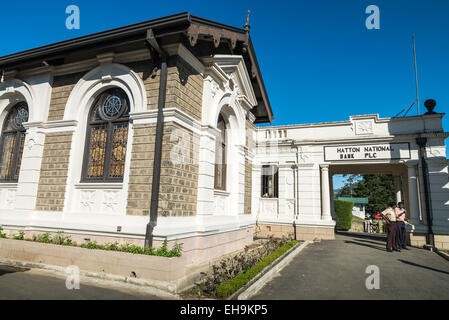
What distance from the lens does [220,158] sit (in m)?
8.98

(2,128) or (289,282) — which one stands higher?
(2,128)

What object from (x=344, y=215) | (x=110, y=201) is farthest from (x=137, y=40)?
(x=344, y=215)

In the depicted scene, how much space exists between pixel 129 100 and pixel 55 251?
394 cm

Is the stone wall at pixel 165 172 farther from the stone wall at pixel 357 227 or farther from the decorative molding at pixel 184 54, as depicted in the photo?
the stone wall at pixel 357 227

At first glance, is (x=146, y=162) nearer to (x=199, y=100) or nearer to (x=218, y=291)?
(x=199, y=100)

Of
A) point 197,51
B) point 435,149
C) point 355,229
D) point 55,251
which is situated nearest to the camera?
point 55,251

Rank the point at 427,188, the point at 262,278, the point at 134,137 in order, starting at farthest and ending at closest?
the point at 427,188
the point at 134,137
the point at 262,278

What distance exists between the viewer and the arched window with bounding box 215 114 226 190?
8796mm

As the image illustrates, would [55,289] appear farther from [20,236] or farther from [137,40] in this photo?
[137,40]

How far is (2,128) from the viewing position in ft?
29.1

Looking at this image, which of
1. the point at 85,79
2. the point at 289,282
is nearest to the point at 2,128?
the point at 85,79

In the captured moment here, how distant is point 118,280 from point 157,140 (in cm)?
298

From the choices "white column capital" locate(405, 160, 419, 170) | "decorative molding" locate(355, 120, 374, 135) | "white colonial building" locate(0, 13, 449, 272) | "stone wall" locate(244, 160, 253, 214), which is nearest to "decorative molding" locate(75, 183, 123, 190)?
"white colonial building" locate(0, 13, 449, 272)

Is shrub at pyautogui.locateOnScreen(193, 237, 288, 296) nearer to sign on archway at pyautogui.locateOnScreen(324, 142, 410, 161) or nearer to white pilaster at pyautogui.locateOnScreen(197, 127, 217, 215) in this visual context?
white pilaster at pyautogui.locateOnScreen(197, 127, 217, 215)
